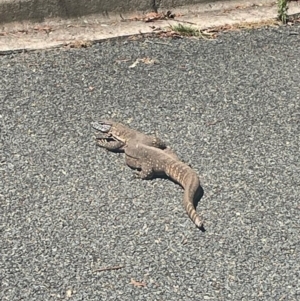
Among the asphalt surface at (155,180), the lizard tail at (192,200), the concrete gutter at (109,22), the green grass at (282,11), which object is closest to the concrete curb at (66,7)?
the concrete gutter at (109,22)

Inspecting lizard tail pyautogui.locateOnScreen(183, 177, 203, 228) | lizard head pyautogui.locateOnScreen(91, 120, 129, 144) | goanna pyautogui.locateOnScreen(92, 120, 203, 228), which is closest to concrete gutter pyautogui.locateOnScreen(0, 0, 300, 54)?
lizard head pyautogui.locateOnScreen(91, 120, 129, 144)

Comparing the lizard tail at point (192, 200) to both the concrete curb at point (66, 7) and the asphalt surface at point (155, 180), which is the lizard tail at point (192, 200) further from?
the concrete curb at point (66, 7)

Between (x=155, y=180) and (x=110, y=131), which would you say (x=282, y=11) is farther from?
(x=155, y=180)

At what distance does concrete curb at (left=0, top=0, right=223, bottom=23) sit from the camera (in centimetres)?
789

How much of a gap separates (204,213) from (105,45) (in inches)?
107

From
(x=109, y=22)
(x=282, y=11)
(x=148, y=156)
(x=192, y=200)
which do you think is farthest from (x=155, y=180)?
(x=282, y=11)

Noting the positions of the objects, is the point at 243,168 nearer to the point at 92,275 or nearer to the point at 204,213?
the point at 204,213

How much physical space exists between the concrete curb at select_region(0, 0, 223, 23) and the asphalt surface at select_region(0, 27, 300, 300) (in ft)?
1.77

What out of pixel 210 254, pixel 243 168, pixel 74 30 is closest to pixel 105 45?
pixel 74 30

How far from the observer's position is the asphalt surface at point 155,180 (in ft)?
16.9

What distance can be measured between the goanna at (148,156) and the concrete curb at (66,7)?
6.34ft

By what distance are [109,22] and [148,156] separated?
2506 millimetres

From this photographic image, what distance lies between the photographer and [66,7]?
807 centimetres

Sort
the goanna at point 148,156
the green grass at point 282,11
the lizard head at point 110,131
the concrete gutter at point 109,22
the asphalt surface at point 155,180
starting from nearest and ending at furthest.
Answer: the asphalt surface at point 155,180, the goanna at point 148,156, the lizard head at point 110,131, the concrete gutter at point 109,22, the green grass at point 282,11
